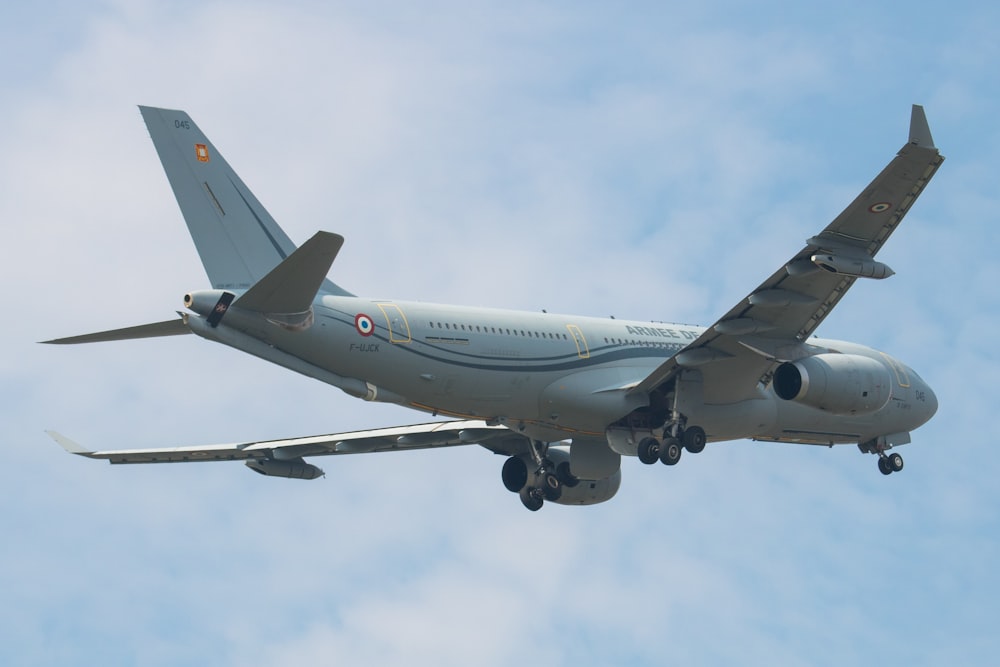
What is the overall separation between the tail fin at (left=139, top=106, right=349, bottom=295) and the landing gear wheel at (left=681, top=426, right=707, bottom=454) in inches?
360

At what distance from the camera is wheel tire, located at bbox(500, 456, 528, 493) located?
114 ft

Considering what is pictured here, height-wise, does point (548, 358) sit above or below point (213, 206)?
above

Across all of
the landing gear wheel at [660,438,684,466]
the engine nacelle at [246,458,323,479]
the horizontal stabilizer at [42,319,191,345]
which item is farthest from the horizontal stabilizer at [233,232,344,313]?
the engine nacelle at [246,458,323,479]

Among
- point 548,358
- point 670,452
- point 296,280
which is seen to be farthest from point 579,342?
point 296,280

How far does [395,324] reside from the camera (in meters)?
28.3

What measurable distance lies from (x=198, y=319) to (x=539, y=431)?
29.8 ft

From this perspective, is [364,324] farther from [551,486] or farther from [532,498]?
[532,498]

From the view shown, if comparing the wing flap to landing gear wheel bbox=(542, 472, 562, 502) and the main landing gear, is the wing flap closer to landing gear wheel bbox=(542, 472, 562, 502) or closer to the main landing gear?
landing gear wheel bbox=(542, 472, 562, 502)

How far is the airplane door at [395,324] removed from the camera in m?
28.2

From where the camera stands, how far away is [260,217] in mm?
27797

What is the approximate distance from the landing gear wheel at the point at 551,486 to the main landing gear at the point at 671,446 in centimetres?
377

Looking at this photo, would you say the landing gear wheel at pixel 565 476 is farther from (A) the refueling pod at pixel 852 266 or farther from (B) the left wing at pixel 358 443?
(A) the refueling pod at pixel 852 266

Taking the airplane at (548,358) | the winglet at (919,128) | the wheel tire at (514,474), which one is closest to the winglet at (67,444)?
the airplane at (548,358)

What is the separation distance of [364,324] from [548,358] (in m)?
4.50
